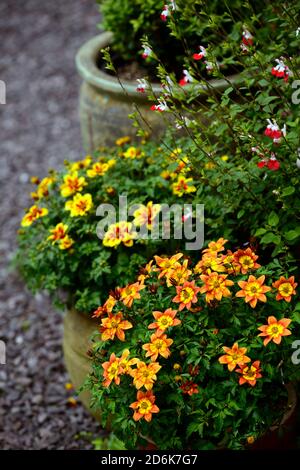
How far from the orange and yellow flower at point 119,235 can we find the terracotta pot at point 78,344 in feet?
1.16

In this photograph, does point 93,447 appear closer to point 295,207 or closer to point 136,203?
point 136,203

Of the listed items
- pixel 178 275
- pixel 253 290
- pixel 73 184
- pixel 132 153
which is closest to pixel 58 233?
pixel 73 184

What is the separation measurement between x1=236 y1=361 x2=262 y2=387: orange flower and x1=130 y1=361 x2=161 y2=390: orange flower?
0.22 metres

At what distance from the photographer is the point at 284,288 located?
1754mm

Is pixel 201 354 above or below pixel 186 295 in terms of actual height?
below

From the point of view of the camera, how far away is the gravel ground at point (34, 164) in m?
2.82

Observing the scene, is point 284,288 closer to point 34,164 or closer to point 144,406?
point 144,406

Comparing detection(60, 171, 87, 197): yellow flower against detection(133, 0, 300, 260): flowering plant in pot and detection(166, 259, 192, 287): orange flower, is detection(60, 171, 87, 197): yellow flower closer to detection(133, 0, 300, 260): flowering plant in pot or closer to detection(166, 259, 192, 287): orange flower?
detection(133, 0, 300, 260): flowering plant in pot

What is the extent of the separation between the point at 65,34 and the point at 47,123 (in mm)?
1546

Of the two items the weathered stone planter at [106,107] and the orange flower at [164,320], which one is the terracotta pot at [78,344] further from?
the weathered stone planter at [106,107]

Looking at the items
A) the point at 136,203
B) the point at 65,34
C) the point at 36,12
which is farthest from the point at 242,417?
the point at 36,12

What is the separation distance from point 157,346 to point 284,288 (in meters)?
0.39

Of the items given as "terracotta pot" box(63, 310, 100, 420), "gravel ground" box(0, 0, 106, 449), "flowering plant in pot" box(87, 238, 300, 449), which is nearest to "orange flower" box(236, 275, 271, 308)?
"flowering plant in pot" box(87, 238, 300, 449)

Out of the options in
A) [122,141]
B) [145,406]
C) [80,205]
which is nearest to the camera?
[145,406]
